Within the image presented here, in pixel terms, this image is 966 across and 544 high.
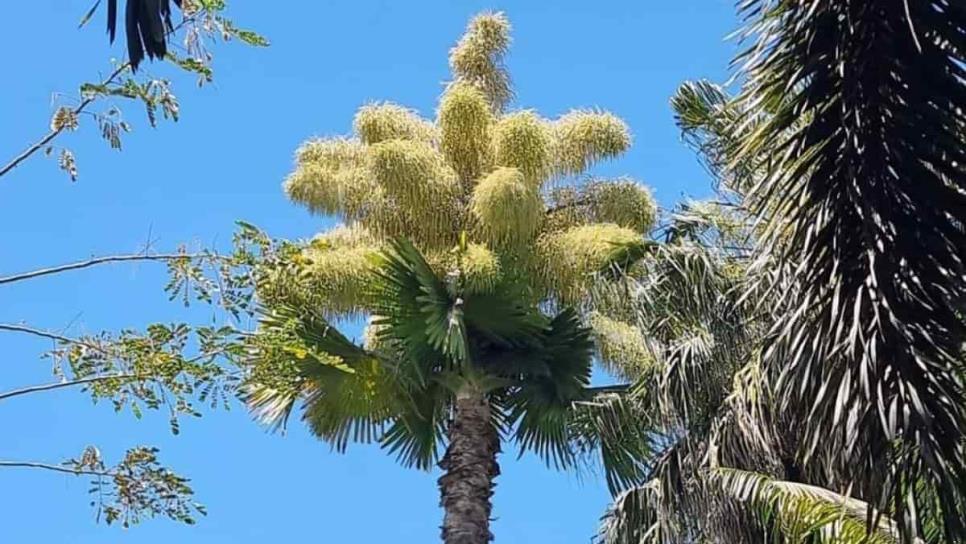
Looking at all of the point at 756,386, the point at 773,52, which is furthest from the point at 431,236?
the point at 773,52

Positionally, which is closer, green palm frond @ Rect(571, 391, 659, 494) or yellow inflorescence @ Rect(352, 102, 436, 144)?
green palm frond @ Rect(571, 391, 659, 494)

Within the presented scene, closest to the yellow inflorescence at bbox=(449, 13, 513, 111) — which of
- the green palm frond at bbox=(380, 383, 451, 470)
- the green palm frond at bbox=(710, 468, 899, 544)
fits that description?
the green palm frond at bbox=(380, 383, 451, 470)

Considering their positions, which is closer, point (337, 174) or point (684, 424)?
point (684, 424)

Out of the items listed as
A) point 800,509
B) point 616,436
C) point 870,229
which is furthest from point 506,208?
point 870,229

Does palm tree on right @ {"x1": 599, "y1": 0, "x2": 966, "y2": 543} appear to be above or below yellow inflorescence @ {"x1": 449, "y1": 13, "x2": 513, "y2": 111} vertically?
below

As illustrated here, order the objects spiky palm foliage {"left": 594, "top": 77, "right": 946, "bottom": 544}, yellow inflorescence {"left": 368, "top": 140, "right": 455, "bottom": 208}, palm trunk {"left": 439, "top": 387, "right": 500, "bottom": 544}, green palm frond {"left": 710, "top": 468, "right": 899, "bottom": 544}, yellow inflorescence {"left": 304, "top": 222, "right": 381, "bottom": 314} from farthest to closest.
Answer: yellow inflorescence {"left": 368, "top": 140, "right": 455, "bottom": 208} → yellow inflorescence {"left": 304, "top": 222, "right": 381, "bottom": 314} → palm trunk {"left": 439, "top": 387, "right": 500, "bottom": 544} → spiky palm foliage {"left": 594, "top": 77, "right": 946, "bottom": 544} → green palm frond {"left": 710, "top": 468, "right": 899, "bottom": 544}

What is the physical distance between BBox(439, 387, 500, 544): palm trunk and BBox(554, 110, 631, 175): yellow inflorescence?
1929 mm

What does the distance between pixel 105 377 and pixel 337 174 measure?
225 inches

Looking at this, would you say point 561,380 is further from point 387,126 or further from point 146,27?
point 146,27

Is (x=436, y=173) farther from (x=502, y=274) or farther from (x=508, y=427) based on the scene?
(x=508, y=427)

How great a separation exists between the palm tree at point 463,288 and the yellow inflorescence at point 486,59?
52cm

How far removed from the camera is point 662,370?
904 cm

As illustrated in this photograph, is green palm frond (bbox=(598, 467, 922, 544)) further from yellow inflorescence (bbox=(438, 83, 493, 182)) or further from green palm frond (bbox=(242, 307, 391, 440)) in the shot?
yellow inflorescence (bbox=(438, 83, 493, 182))

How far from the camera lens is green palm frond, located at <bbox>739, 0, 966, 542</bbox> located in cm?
354
